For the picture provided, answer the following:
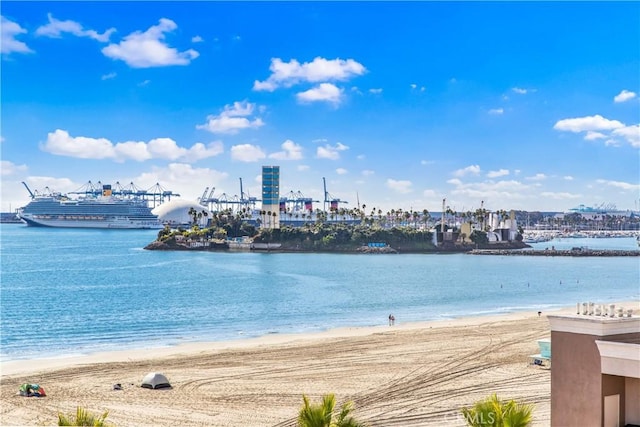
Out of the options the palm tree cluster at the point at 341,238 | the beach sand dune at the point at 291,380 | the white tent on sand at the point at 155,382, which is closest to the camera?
the beach sand dune at the point at 291,380

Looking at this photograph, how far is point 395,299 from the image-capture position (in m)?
44.6

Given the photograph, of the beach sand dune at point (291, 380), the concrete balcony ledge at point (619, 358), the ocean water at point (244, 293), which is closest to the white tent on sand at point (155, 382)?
the beach sand dune at point (291, 380)

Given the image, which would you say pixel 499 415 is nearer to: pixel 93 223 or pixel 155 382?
pixel 155 382

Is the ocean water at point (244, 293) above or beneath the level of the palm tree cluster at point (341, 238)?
beneath

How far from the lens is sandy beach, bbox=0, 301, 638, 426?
1532cm

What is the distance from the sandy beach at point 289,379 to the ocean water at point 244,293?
4713mm

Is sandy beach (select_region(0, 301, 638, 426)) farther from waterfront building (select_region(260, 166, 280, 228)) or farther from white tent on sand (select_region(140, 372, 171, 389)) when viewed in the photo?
waterfront building (select_region(260, 166, 280, 228))

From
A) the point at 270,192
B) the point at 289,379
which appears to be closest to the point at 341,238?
the point at 270,192

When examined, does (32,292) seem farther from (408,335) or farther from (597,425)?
(597,425)

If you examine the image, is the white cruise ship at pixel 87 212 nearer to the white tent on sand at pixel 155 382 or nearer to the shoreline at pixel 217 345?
the shoreline at pixel 217 345

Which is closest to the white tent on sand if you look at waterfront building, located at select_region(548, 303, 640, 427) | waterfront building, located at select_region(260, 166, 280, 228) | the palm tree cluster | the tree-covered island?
waterfront building, located at select_region(548, 303, 640, 427)

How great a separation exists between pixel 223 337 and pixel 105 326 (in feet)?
21.3

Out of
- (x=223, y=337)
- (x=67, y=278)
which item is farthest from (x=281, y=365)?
(x=67, y=278)

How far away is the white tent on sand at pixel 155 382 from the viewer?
17812 mm
